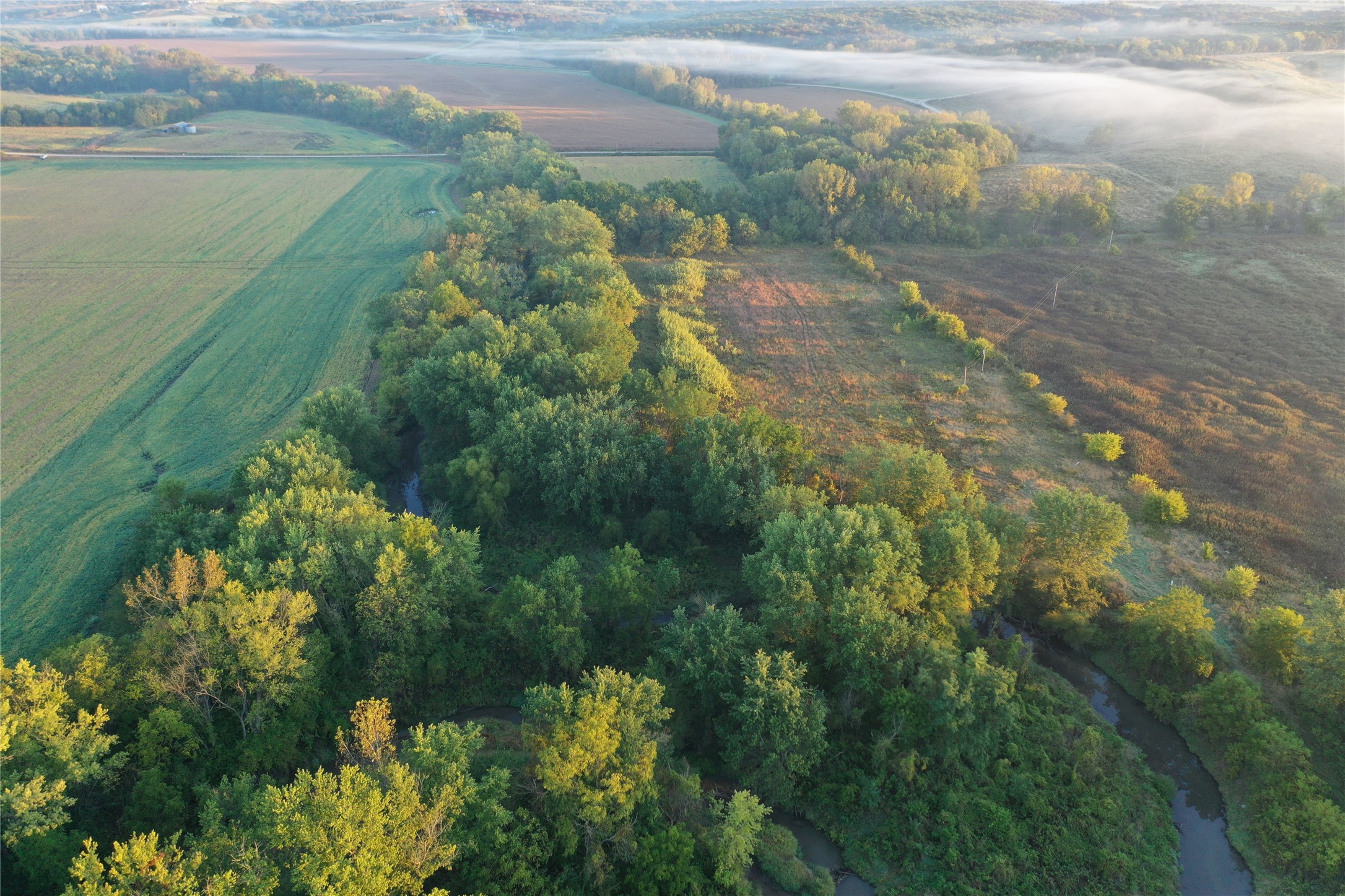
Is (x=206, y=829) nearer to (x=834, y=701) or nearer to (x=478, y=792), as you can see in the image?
(x=478, y=792)

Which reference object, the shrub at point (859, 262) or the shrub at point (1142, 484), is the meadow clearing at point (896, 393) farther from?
the shrub at point (859, 262)

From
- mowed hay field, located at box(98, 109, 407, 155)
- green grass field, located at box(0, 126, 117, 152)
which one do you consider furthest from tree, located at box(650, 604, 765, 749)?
green grass field, located at box(0, 126, 117, 152)

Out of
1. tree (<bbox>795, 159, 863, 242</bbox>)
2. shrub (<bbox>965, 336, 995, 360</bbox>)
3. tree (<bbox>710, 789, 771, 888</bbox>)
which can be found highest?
tree (<bbox>795, 159, 863, 242</bbox>)

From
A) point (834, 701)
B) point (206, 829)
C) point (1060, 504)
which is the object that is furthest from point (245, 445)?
point (1060, 504)

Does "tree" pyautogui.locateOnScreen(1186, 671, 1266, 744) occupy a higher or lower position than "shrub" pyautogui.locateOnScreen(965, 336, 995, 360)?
lower

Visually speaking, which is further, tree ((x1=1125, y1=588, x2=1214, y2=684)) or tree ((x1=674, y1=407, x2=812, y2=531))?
tree ((x1=674, y1=407, x2=812, y2=531))

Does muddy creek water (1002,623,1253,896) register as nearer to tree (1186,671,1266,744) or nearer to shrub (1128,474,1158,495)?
tree (1186,671,1266,744)

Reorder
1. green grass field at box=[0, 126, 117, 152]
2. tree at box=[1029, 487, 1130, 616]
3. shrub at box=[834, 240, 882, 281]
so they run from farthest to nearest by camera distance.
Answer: green grass field at box=[0, 126, 117, 152] < shrub at box=[834, 240, 882, 281] < tree at box=[1029, 487, 1130, 616]

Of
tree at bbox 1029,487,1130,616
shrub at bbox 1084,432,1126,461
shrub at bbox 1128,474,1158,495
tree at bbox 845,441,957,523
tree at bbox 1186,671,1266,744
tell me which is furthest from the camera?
shrub at bbox 1084,432,1126,461
